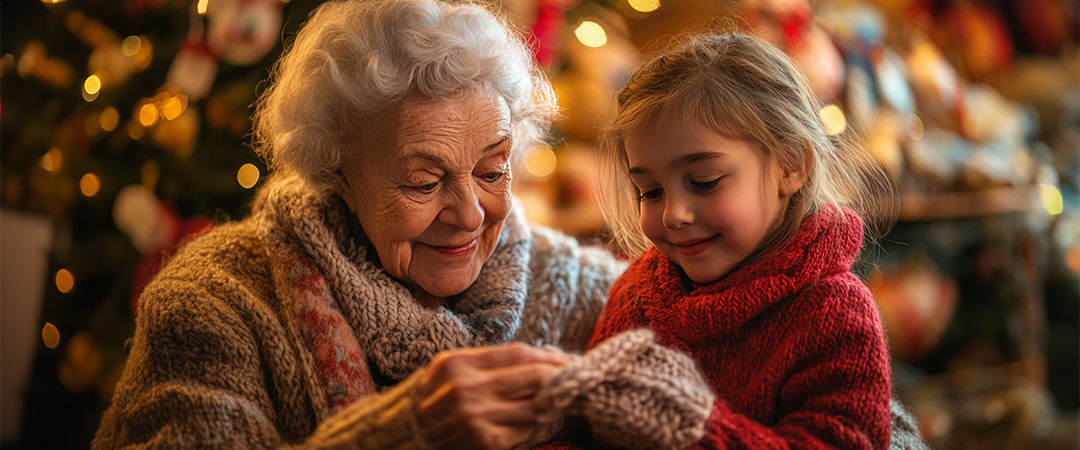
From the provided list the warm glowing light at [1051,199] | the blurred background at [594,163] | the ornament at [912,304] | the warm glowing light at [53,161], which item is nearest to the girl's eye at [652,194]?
the blurred background at [594,163]

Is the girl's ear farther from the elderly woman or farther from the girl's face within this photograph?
the elderly woman

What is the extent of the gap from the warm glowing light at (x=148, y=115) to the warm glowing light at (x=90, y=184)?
0.27m

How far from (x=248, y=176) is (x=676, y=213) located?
1.31 metres

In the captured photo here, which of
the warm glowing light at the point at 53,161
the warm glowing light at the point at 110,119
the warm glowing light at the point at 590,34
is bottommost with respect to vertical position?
the warm glowing light at the point at 590,34

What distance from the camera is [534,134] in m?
1.56

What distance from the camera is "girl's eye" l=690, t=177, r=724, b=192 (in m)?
1.14

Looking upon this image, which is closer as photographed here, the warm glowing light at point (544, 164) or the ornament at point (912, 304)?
the warm glowing light at point (544, 164)

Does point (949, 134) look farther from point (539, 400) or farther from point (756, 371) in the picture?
point (539, 400)

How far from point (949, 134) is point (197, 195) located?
8.49 feet

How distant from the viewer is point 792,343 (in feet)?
3.59

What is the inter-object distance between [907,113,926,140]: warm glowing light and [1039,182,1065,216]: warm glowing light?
0.63 metres

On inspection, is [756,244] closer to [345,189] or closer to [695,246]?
[695,246]

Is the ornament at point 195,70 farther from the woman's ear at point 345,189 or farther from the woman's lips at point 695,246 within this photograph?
the woman's lips at point 695,246

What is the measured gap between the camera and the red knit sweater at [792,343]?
3.34 ft
